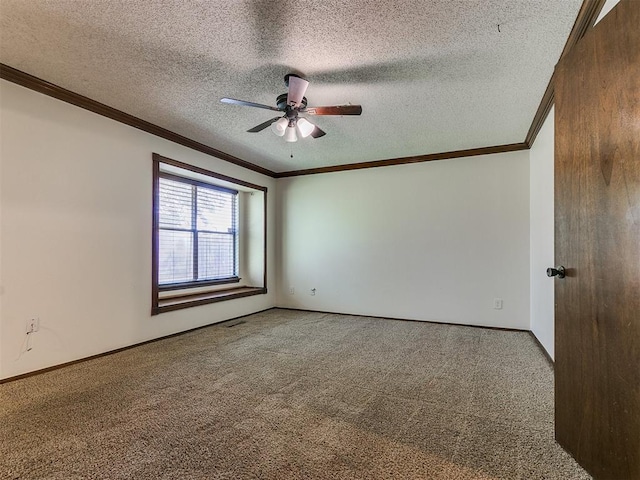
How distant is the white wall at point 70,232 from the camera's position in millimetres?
2402

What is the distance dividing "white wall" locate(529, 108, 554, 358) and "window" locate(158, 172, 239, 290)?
13.6ft

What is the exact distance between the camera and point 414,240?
14.6 ft

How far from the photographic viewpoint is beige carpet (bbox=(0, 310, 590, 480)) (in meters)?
1.46

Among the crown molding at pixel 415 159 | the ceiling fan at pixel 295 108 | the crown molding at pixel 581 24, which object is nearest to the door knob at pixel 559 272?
the crown molding at pixel 581 24

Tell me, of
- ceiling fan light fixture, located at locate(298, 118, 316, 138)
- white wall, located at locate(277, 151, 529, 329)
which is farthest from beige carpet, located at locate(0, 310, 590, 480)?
ceiling fan light fixture, located at locate(298, 118, 316, 138)

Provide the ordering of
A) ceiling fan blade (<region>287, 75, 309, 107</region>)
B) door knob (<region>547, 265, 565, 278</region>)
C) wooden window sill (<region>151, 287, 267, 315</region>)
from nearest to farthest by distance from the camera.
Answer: door knob (<region>547, 265, 565, 278</region>) < ceiling fan blade (<region>287, 75, 309, 107</region>) < wooden window sill (<region>151, 287, 267, 315</region>)

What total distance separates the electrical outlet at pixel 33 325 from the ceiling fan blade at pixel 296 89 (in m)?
2.66

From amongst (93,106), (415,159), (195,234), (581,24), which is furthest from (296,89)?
(195,234)

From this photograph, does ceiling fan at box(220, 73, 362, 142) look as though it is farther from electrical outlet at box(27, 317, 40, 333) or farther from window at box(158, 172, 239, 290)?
electrical outlet at box(27, 317, 40, 333)

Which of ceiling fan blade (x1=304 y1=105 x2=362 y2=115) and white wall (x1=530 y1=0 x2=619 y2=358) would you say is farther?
white wall (x1=530 y1=0 x2=619 y2=358)

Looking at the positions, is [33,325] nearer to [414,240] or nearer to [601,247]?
[601,247]

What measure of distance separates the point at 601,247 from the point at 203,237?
4.44m

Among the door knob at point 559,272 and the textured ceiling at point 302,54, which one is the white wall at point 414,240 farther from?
the door knob at point 559,272

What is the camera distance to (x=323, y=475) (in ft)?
4.58
